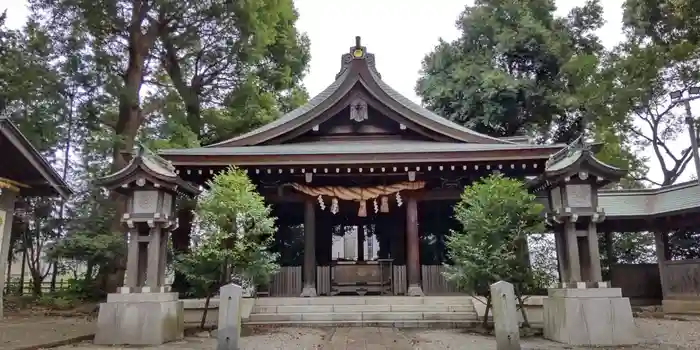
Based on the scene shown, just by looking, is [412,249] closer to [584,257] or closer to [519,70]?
[584,257]

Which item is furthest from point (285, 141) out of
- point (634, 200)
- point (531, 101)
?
point (531, 101)

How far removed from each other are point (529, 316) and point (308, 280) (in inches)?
227

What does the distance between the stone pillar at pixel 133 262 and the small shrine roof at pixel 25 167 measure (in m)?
3.86

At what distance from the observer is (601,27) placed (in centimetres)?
2659

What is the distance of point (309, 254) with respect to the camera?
13555mm

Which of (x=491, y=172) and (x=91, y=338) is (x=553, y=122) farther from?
(x=91, y=338)

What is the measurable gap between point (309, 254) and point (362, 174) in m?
2.74

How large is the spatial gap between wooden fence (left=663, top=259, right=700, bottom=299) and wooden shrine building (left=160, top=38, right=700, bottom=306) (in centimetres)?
497

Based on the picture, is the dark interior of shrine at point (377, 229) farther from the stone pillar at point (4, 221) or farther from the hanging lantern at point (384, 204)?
the stone pillar at point (4, 221)

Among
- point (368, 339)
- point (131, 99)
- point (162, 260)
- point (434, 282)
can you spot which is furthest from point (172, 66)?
point (368, 339)

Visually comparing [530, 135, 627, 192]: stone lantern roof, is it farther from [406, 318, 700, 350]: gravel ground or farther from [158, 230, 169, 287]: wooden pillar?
[158, 230, 169, 287]: wooden pillar

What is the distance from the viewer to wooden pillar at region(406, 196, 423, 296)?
13266 mm

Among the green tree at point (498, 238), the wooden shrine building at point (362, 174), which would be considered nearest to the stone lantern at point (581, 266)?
the green tree at point (498, 238)

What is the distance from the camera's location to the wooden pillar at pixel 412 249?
1327cm
